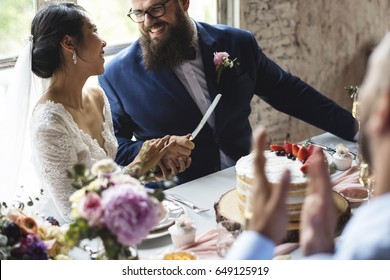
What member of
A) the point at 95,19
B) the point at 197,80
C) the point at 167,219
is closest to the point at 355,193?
the point at 167,219

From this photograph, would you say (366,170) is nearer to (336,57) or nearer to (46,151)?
(46,151)

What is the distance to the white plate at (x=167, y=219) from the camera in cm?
176

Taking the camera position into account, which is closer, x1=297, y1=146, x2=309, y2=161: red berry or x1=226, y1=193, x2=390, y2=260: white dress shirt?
x1=226, y1=193, x2=390, y2=260: white dress shirt

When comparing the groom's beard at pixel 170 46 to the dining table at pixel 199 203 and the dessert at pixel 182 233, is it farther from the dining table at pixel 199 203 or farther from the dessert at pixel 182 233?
→ the dessert at pixel 182 233

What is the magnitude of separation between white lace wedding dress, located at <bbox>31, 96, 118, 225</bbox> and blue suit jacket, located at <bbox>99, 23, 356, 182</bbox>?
416 millimetres

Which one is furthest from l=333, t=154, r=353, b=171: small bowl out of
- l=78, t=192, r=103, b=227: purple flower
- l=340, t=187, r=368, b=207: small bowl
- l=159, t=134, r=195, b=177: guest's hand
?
l=78, t=192, r=103, b=227: purple flower

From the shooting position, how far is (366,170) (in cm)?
190

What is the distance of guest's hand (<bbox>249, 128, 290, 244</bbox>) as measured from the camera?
0.94m

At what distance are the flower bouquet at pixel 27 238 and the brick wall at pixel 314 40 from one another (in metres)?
2.65

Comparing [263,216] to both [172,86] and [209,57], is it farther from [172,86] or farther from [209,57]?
[209,57]

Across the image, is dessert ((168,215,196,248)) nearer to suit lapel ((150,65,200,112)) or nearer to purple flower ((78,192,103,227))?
purple flower ((78,192,103,227))

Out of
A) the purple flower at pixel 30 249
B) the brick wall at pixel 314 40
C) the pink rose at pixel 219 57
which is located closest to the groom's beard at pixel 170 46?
the pink rose at pixel 219 57

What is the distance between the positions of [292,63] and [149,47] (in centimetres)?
177
